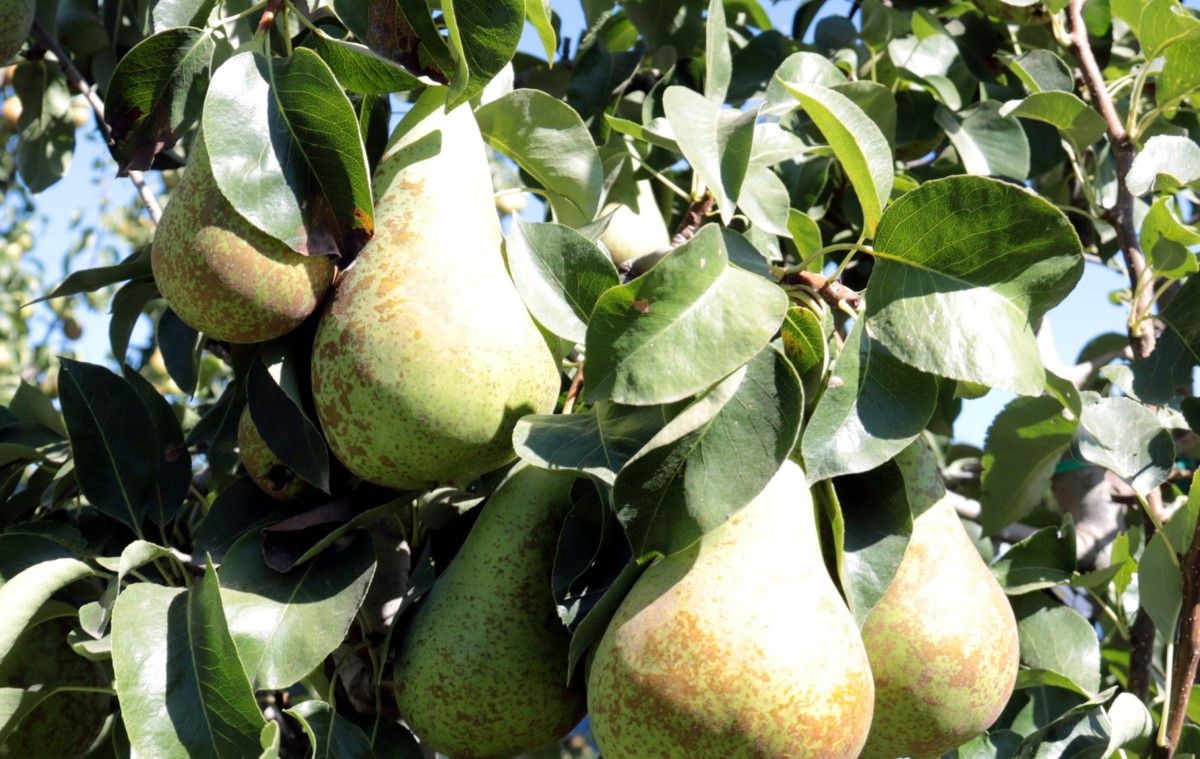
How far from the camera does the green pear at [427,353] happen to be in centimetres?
97

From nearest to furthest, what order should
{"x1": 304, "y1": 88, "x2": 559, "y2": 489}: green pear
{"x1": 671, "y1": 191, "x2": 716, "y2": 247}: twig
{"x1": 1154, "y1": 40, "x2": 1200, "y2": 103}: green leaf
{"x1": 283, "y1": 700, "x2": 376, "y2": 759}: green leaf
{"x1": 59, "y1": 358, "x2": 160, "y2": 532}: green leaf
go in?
{"x1": 304, "y1": 88, "x2": 559, "y2": 489}: green pear, {"x1": 283, "y1": 700, "x2": 376, "y2": 759}: green leaf, {"x1": 59, "y1": 358, "x2": 160, "y2": 532}: green leaf, {"x1": 671, "y1": 191, "x2": 716, "y2": 247}: twig, {"x1": 1154, "y1": 40, "x2": 1200, "y2": 103}: green leaf

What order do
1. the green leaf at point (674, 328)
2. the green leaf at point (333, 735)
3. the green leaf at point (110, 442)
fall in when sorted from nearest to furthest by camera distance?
the green leaf at point (674, 328)
the green leaf at point (333, 735)
the green leaf at point (110, 442)

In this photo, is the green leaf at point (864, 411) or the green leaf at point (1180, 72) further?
the green leaf at point (1180, 72)

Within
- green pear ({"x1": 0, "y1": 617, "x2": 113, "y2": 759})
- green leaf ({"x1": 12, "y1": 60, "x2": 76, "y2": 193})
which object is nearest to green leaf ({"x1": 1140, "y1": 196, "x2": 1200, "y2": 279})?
green pear ({"x1": 0, "y1": 617, "x2": 113, "y2": 759})

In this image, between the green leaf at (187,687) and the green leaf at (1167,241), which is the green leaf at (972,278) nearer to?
the green leaf at (1167,241)

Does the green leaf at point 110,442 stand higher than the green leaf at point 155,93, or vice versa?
the green leaf at point 155,93

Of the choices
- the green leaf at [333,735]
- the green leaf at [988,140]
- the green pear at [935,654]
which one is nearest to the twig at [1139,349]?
the green leaf at [988,140]

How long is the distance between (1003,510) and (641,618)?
0.79 m

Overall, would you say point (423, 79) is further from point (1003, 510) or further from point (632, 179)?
point (1003, 510)

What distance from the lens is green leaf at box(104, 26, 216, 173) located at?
3.71 feet

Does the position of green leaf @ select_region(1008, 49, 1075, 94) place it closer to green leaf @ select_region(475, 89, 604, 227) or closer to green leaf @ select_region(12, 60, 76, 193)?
green leaf @ select_region(475, 89, 604, 227)

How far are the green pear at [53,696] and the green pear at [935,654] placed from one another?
86 centimetres

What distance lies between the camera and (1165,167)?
1.29 m

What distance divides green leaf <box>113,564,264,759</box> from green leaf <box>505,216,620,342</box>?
356 mm
